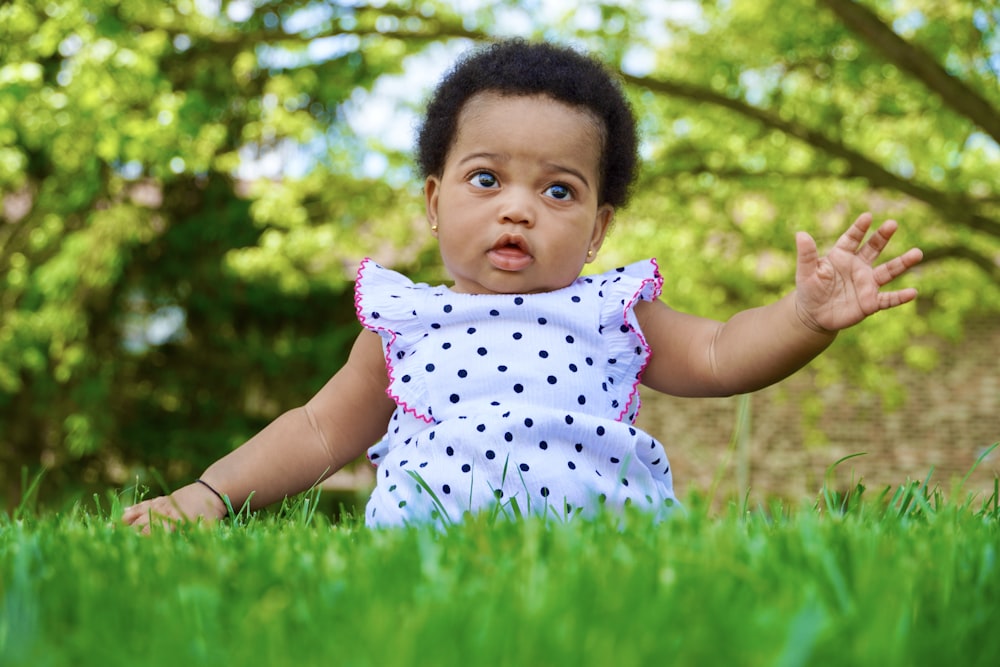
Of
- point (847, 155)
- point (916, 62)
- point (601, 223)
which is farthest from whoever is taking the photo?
point (847, 155)

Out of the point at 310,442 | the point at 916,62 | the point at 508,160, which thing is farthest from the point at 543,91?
the point at 916,62

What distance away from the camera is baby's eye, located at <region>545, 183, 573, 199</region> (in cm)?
251

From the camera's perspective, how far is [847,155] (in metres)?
8.17

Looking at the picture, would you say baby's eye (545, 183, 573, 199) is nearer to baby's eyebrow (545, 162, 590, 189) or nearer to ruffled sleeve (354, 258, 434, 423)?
baby's eyebrow (545, 162, 590, 189)

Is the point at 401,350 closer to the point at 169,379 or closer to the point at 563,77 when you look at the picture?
the point at 563,77

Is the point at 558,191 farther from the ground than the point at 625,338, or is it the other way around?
the point at 558,191

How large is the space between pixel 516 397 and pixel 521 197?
0.49 metres

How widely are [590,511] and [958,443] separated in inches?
580

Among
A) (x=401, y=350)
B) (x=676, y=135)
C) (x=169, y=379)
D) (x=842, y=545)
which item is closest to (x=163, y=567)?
(x=842, y=545)

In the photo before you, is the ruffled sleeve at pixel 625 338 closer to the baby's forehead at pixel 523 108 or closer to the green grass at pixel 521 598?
the baby's forehead at pixel 523 108

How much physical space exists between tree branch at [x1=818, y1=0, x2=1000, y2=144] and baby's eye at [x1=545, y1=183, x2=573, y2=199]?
195 inches

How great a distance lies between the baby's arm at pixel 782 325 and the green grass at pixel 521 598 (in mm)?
764

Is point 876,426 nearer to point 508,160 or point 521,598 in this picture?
point 508,160

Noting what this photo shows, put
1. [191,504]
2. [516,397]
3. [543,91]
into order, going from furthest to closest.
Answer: [543,91]
[191,504]
[516,397]
